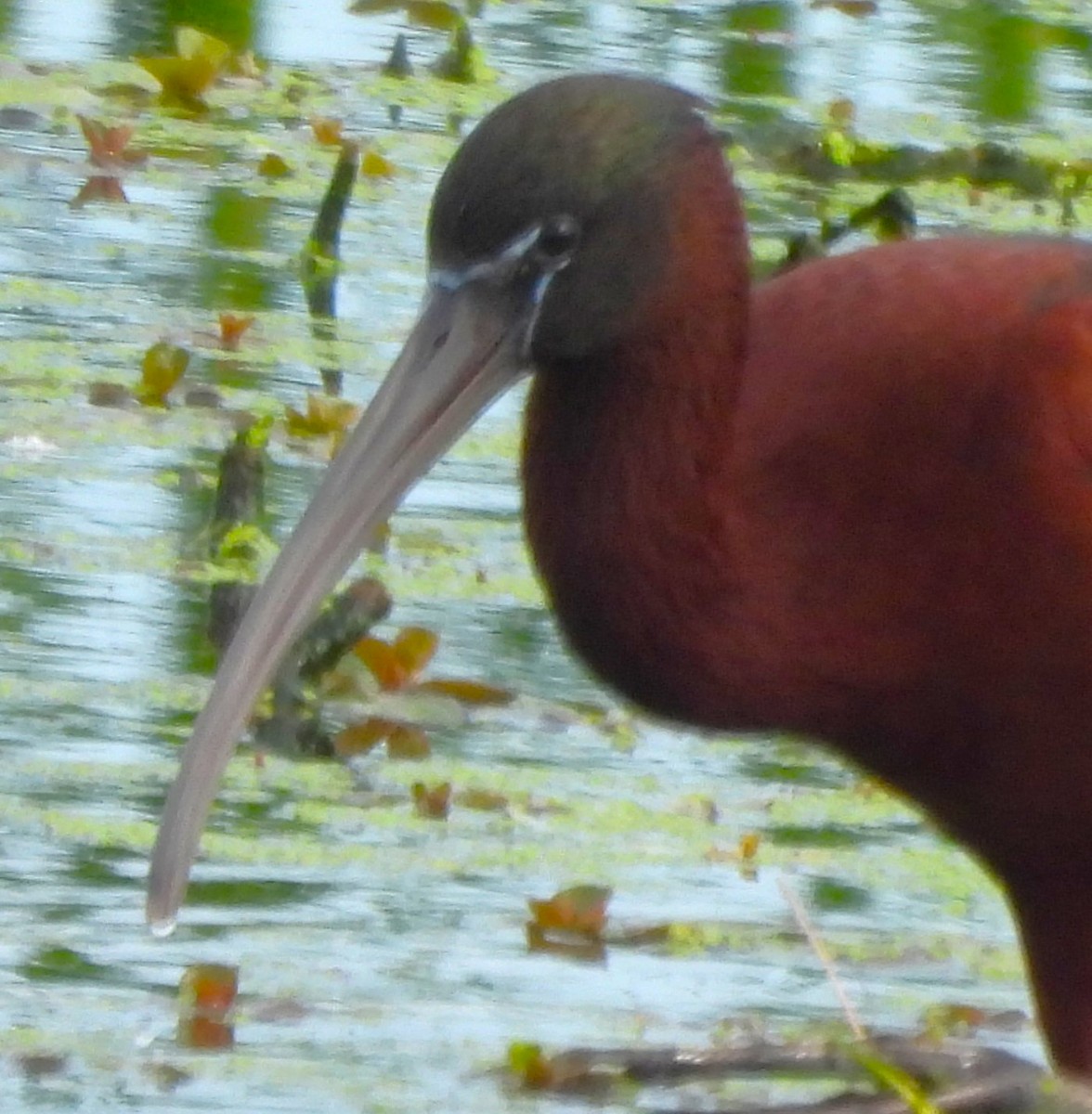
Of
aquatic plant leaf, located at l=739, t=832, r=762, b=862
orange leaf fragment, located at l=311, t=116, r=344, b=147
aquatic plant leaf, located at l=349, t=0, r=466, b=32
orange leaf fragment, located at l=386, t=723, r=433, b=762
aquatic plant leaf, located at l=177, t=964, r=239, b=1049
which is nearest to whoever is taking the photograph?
aquatic plant leaf, located at l=177, t=964, r=239, b=1049

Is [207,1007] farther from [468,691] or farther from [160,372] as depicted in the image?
[160,372]

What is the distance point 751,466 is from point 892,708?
0.30m

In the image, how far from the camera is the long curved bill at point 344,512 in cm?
386

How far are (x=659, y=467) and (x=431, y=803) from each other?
0.97 meters

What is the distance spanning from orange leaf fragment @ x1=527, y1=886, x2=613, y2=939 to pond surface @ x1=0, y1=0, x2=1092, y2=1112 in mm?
39

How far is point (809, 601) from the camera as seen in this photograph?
3996mm

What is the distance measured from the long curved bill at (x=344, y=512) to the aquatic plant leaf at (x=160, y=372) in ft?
7.23

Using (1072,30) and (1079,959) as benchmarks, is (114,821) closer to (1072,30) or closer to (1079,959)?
(1079,959)

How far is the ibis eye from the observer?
3.79 meters

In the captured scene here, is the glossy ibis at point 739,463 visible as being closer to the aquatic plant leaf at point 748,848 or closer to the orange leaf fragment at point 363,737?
the aquatic plant leaf at point 748,848

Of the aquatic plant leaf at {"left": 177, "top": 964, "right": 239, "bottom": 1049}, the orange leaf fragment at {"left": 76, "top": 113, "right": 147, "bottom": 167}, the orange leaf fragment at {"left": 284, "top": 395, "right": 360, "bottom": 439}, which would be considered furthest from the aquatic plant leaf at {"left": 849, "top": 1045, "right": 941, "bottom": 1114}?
the orange leaf fragment at {"left": 76, "top": 113, "right": 147, "bottom": 167}

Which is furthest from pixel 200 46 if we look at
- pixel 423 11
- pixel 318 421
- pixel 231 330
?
pixel 318 421

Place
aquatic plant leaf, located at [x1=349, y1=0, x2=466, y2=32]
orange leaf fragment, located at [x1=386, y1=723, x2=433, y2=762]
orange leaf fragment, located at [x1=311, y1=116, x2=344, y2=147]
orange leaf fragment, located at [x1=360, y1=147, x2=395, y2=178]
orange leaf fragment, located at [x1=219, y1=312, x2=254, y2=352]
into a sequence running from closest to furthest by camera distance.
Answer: orange leaf fragment, located at [x1=386, y1=723, x2=433, y2=762] < orange leaf fragment, located at [x1=219, y1=312, x2=254, y2=352] < orange leaf fragment, located at [x1=360, y1=147, x2=395, y2=178] < orange leaf fragment, located at [x1=311, y1=116, x2=344, y2=147] < aquatic plant leaf, located at [x1=349, y1=0, x2=466, y2=32]

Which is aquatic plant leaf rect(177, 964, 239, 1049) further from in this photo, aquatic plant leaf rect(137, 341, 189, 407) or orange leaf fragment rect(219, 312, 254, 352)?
orange leaf fragment rect(219, 312, 254, 352)
